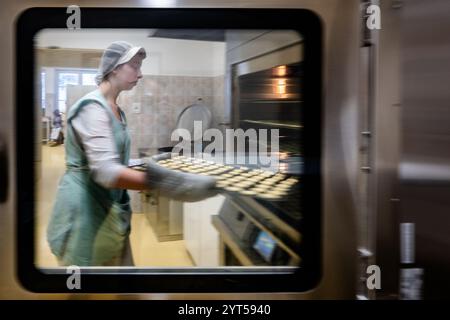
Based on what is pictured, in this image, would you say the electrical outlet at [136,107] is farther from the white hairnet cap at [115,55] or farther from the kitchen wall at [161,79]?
the white hairnet cap at [115,55]

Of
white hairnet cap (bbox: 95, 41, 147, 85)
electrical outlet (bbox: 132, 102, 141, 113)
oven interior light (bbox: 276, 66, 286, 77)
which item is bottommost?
electrical outlet (bbox: 132, 102, 141, 113)

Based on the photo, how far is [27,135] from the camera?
5.35 ft

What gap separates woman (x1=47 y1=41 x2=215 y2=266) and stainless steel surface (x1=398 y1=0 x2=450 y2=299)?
25.3 inches

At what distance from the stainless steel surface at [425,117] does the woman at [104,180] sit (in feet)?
2.11

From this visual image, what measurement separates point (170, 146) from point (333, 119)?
1.74ft

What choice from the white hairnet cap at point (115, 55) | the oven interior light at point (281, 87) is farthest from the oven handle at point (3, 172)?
the oven interior light at point (281, 87)

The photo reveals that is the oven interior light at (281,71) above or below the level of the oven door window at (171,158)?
above

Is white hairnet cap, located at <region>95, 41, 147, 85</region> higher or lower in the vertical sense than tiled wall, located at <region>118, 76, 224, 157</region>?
higher

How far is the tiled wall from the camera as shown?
1.67m

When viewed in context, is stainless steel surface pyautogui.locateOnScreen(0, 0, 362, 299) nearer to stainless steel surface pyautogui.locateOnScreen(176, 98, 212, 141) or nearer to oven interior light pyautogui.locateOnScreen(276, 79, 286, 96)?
oven interior light pyautogui.locateOnScreen(276, 79, 286, 96)

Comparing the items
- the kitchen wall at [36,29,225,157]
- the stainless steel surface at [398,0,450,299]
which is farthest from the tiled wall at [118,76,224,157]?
the stainless steel surface at [398,0,450,299]

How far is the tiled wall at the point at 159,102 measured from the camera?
1.67 metres

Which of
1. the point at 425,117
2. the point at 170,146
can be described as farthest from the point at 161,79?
the point at 425,117
